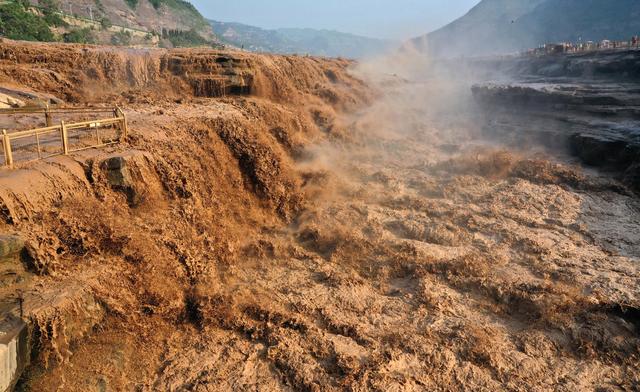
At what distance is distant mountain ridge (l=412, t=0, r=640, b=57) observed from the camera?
70.8 m

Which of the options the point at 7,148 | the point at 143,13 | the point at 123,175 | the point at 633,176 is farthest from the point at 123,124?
the point at 143,13

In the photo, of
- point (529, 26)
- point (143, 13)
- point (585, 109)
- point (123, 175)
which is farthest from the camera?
point (529, 26)

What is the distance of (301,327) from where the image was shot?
6.44 m

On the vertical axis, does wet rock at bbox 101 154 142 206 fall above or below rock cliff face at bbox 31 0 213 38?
below

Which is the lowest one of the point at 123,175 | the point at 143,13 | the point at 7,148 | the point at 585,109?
the point at 123,175

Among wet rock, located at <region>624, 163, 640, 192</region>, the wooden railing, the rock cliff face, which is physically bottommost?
wet rock, located at <region>624, 163, 640, 192</region>

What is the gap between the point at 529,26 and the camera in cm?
9250

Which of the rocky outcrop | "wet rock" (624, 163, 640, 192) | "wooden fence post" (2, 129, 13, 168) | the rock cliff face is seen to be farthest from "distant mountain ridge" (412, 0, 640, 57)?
"wooden fence post" (2, 129, 13, 168)

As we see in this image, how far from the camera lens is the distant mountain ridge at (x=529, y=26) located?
70750 millimetres

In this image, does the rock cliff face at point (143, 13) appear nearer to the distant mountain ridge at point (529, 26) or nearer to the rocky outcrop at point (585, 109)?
the distant mountain ridge at point (529, 26)

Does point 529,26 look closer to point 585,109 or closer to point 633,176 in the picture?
point 585,109

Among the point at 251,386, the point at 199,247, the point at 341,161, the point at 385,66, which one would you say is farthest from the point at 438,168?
the point at 385,66

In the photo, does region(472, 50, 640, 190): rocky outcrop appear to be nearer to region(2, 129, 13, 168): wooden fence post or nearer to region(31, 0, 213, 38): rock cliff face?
region(2, 129, 13, 168): wooden fence post

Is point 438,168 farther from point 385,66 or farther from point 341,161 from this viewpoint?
point 385,66
